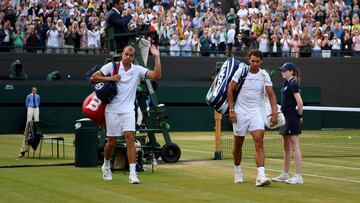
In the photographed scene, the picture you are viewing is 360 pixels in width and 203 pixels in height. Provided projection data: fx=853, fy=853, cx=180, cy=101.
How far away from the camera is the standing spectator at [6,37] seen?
101 feet

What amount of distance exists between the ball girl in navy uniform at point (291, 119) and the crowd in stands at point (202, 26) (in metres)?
16.9

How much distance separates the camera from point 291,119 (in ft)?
45.8

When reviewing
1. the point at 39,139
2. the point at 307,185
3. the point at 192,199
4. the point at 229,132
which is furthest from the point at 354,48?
the point at 192,199

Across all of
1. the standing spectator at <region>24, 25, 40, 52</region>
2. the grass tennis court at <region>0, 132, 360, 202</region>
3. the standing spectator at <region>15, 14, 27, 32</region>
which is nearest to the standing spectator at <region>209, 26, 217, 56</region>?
the standing spectator at <region>24, 25, 40, 52</region>

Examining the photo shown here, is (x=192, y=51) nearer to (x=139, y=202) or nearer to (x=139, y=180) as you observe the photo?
(x=139, y=180)

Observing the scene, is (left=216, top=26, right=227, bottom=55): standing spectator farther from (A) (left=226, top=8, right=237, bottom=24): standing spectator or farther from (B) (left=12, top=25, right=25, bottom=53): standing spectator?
(B) (left=12, top=25, right=25, bottom=53): standing spectator

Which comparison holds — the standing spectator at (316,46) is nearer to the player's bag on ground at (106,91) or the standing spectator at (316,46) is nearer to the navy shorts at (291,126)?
the navy shorts at (291,126)

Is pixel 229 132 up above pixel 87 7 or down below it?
below

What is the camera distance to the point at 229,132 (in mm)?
28828

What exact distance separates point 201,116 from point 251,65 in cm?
2075

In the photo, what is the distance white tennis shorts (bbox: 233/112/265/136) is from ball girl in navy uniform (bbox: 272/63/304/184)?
699mm

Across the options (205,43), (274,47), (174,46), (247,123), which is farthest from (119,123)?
(274,47)

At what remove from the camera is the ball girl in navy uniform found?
1388 centimetres

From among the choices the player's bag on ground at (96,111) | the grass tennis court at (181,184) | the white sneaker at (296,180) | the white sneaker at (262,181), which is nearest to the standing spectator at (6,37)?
the grass tennis court at (181,184)
